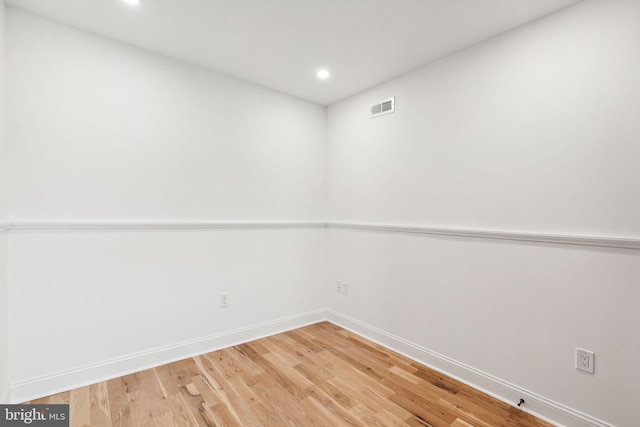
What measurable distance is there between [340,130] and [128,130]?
195cm

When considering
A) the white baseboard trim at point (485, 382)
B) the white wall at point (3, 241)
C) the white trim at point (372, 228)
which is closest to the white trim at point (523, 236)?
the white trim at point (372, 228)

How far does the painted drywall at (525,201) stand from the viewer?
154 centimetres

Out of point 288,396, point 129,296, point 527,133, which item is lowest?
point 288,396

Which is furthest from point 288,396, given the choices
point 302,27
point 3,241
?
point 302,27

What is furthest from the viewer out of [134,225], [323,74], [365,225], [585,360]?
[365,225]

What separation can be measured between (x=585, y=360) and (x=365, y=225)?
5.76 feet

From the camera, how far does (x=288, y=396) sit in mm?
1921

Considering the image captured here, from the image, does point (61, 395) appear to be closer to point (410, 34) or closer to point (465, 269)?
point (465, 269)

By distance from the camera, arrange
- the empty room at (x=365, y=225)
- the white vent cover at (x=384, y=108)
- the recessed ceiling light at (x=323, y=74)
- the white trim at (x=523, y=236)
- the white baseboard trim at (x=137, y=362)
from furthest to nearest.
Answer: the white vent cover at (x=384, y=108)
the recessed ceiling light at (x=323, y=74)
the white baseboard trim at (x=137, y=362)
the empty room at (x=365, y=225)
the white trim at (x=523, y=236)

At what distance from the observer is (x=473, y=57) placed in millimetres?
2104

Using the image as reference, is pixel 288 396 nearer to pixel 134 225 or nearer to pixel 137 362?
pixel 137 362

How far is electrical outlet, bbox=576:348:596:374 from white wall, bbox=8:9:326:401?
2255 millimetres

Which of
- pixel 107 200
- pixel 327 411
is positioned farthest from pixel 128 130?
pixel 327 411

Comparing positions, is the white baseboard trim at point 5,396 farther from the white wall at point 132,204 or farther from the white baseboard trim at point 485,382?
the white baseboard trim at point 485,382
